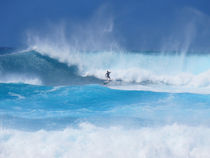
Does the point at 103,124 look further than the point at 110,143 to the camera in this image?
Yes

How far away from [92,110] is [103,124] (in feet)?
4.62

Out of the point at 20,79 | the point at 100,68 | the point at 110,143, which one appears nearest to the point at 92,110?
the point at 110,143

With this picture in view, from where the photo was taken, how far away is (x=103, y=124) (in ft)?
19.0

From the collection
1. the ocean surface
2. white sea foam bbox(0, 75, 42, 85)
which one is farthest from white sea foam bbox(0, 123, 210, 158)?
white sea foam bbox(0, 75, 42, 85)

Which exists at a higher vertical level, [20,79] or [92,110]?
[20,79]

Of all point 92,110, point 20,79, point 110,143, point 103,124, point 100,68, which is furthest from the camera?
point 100,68

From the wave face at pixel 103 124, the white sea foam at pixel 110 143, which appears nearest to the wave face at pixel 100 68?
the wave face at pixel 103 124

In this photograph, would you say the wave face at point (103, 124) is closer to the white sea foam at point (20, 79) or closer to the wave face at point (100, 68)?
the white sea foam at point (20, 79)

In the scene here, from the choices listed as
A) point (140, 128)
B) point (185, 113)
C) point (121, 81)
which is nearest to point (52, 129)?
point (140, 128)

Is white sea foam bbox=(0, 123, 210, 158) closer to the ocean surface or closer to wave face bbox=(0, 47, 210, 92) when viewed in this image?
the ocean surface

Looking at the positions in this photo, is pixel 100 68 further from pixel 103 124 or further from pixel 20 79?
pixel 103 124

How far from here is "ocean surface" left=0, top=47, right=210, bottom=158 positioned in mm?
4594

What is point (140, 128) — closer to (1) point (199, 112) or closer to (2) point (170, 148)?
(2) point (170, 148)

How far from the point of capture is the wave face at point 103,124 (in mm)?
4539
